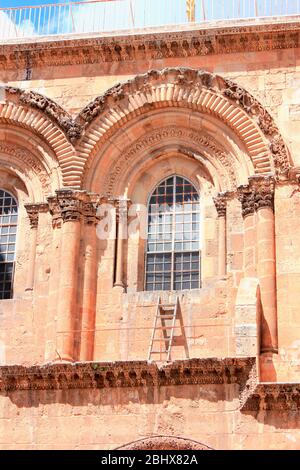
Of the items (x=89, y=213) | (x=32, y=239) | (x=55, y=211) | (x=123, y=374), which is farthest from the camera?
(x=32, y=239)

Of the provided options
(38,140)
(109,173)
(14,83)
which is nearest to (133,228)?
(109,173)

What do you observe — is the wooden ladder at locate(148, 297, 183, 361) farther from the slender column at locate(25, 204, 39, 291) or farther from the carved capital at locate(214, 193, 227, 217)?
the slender column at locate(25, 204, 39, 291)

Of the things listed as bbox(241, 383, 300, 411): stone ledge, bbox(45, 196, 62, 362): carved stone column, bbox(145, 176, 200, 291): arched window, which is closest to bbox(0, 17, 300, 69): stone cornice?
bbox(145, 176, 200, 291): arched window

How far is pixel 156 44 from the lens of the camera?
25.2 metres

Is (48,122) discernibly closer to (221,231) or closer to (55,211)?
(55,211)

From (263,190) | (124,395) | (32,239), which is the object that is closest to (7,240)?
(32,239)

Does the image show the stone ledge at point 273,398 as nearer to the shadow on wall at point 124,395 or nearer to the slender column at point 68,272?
the shadow on wall at point 124,395

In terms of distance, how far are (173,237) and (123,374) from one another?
4.61 m

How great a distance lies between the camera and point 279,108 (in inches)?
951

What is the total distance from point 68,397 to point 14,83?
28.6 ft

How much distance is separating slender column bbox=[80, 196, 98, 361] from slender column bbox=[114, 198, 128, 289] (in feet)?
1.78

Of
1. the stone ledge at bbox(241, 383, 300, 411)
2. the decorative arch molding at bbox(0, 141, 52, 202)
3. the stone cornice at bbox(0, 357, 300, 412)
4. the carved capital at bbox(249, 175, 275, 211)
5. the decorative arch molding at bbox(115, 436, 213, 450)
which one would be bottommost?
the decorative arch molding at bbox(115, 436, 213, 450)

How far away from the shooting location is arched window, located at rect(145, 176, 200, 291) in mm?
24031

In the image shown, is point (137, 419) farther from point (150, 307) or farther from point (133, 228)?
point (133, 228)
